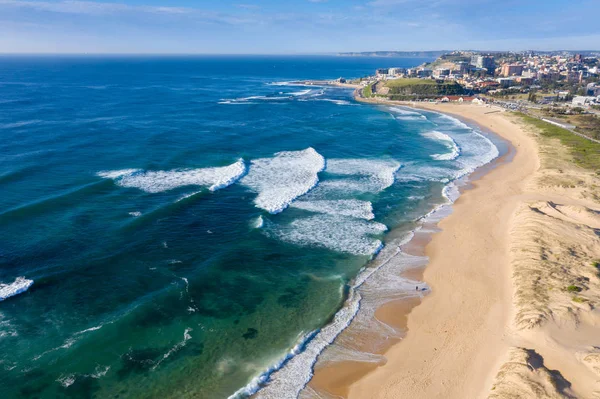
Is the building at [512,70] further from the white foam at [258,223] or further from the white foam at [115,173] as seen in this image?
the white foam at [115,173]

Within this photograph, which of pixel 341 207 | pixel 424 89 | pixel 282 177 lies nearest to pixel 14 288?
pixel 341 207

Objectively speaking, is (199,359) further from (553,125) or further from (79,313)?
(553,125)

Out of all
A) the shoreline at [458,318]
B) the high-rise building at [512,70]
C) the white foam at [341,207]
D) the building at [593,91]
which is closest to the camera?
the shoreline at [458,318]

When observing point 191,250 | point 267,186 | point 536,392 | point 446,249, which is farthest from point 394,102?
point 536,392

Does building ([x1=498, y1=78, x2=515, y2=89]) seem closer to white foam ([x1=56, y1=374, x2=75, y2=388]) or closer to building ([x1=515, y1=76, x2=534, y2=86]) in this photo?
building ([x1=515, y1=76, x2=534, y2=86])

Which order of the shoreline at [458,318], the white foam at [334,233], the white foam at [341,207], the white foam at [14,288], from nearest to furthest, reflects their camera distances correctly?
the shoreline at [458,318], the white foam at [14,288], the white foam at [334,233], the white foam at [341,207]

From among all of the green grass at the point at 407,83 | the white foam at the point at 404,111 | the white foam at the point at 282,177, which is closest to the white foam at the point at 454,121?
the white foam at the point at 404,111

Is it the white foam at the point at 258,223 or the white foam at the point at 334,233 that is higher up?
the white foam at the point at 258,223
